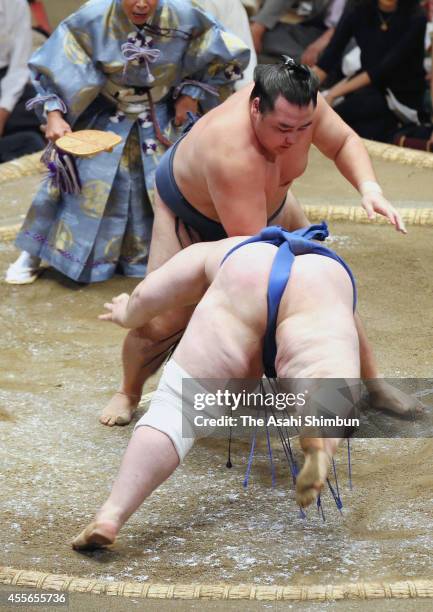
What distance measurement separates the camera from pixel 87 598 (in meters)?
2.02

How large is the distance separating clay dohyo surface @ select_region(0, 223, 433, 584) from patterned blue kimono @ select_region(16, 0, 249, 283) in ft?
1.18

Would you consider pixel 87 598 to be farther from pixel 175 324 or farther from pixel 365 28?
pixel 365 28

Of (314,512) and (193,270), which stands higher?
(193,270)

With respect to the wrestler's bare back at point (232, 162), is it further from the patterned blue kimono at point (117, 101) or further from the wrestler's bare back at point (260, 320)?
the patterned blue kimono at point (117, 101)

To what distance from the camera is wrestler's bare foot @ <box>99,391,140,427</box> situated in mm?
2908

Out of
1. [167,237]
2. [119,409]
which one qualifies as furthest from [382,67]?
[119,409]

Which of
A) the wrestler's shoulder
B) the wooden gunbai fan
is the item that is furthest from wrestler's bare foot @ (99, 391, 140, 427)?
the wooden gunbai fan

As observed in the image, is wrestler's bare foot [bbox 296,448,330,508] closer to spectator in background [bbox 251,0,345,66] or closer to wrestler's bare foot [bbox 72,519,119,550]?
wrestler's bare foot [bbox 72,519,119,550]

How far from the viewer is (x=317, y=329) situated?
6.84 ft

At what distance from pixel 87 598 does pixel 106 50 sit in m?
2.11

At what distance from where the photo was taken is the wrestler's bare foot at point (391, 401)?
2.82m

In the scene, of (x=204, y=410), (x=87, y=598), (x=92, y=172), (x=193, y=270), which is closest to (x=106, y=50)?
(x=92, y=172)

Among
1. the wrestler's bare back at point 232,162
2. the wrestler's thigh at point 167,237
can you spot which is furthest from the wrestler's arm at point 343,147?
the wrestler's thigh at point 167,237

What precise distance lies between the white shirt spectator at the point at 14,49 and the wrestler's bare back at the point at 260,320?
309 cm
